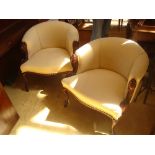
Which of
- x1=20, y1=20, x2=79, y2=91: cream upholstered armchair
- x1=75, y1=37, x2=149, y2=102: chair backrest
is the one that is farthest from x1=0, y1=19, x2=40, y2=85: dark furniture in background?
x1=75, y1=37, x2=149, y2=102: chair backrest

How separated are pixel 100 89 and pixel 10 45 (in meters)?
1.11

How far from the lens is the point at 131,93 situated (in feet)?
4.64

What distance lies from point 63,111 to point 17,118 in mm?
431

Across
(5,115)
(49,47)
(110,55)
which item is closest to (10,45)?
(49,47)

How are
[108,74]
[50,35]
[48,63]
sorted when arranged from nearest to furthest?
[108,74]
[48,63]
[50,35]

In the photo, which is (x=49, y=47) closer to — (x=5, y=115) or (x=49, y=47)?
(x=49, y=47)

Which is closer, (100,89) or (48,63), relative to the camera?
(100,89)

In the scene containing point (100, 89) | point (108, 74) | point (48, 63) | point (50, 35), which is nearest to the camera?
point (100, 89)

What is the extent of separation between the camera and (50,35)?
228 centimetres

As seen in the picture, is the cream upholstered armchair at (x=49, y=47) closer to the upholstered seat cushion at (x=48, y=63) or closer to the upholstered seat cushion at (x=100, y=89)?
the upholstered seat cushion at (x=48, y=63)
